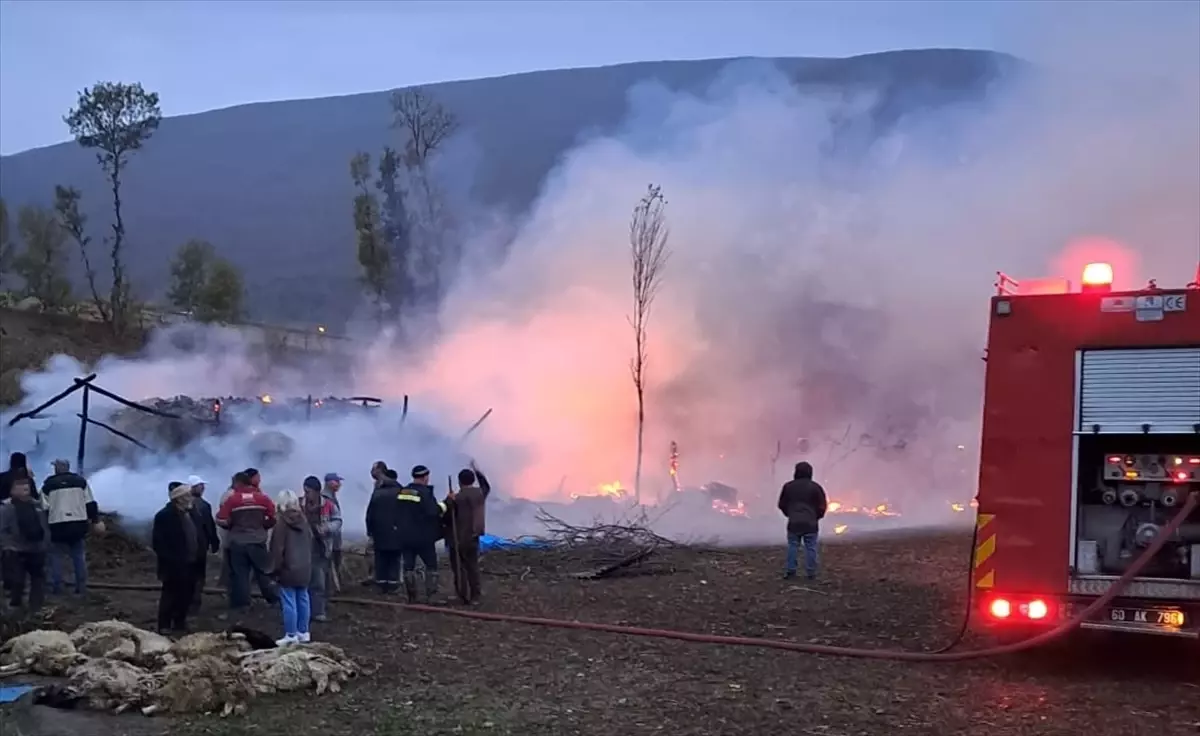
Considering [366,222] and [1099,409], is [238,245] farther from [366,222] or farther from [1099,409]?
[1099,409]

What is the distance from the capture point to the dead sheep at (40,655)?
9.62 metres

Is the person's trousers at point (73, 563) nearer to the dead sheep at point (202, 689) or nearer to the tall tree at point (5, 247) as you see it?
the dead sheep at point (202, 689)

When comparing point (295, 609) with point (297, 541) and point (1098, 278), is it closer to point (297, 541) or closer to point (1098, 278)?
point (297, 541)

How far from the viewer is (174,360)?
2989cm

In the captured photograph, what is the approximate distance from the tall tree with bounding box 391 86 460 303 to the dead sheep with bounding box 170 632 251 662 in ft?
120

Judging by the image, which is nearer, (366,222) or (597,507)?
(597,507)

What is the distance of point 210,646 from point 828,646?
537cm

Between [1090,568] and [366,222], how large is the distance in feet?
147

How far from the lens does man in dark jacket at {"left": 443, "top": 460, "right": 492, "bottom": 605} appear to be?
1384cm

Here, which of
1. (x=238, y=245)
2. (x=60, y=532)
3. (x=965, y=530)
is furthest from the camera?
(x=238, y=245)

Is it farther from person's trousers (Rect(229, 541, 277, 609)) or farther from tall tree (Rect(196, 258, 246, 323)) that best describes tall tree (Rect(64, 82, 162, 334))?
person's trousers (Rect(229, 541, 277, 609))

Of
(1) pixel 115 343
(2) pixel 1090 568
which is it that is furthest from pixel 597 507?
(1) pixel 115 343

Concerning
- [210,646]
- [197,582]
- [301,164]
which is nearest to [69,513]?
[197,582]

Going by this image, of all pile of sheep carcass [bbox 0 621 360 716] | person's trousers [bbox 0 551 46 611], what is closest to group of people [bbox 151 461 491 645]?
pile of sheep carcass [bbox 0 621 360 716]
